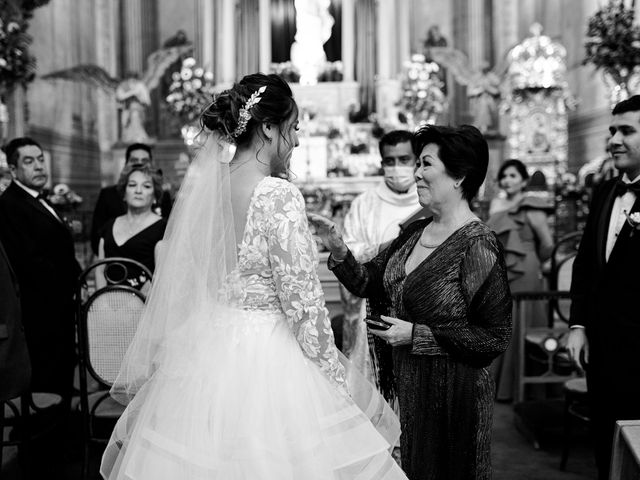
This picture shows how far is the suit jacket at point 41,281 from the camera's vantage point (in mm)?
4238

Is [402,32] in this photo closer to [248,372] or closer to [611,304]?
[611,304]

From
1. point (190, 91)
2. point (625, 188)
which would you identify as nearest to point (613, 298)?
point (625, 188)

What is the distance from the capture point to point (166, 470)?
207 centimetres

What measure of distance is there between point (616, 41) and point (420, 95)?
3.74 m

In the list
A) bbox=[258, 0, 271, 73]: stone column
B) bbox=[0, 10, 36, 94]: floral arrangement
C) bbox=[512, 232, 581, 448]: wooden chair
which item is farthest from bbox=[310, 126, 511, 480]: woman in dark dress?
bbox=[258, 0, 271, 73]: stone column

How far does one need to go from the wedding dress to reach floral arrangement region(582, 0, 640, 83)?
8015mm

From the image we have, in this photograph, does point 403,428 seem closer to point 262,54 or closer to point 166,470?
point 166,470

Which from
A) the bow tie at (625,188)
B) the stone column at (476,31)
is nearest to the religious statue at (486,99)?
the stone column at (476,31)

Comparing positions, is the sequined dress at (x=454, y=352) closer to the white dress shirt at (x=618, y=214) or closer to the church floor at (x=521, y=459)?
the white dress shirt at (x=618, y=214)

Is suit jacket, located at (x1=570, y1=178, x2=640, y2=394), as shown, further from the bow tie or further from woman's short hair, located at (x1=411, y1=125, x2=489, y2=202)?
woman's short hair, located at (x1=411, y1=125, x2=489, y2=202)

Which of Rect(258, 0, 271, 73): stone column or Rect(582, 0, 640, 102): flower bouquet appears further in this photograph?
Rect(258, 0, 271, 73): stone column

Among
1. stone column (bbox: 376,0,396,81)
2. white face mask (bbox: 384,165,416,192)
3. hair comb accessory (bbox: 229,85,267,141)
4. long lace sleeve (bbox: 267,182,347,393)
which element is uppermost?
stone column (bbox: 376,0,396,81)

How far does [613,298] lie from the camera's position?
288 cm

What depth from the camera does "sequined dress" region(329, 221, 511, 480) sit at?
238cm
